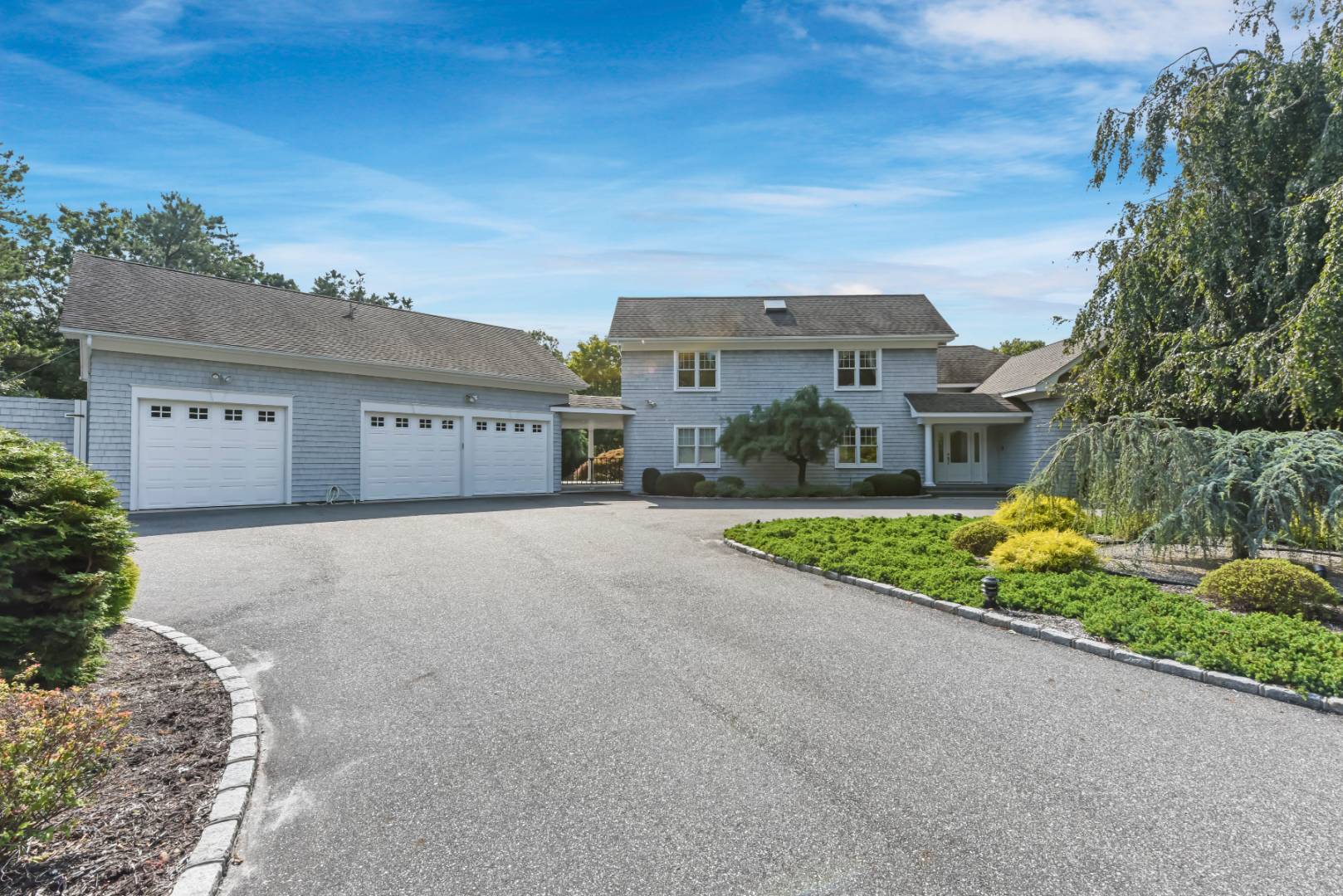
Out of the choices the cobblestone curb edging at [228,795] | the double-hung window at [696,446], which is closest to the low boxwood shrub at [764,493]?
the double-hung window at [696,446]

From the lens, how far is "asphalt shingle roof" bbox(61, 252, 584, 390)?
1510 cm

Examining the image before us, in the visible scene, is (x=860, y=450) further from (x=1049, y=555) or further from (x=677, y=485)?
(x=1049, y=555)

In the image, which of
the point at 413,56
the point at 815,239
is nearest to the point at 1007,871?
the point at 413,56

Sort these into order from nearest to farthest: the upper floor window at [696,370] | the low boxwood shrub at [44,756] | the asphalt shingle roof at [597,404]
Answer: the low boxwood shrub at [44,756]
the asphalt shingle roof at [597,404]
the upper floor window at [696,370]

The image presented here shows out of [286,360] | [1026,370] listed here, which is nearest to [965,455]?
[1026,370]

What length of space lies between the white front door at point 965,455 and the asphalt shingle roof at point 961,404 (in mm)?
1709

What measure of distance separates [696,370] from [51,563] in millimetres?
20538

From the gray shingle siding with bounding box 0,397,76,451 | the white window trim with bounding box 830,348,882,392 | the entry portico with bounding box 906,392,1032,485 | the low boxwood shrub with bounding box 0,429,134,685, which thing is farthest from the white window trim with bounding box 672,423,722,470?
the low boxwood shrub with bounding box 0,429,134,685

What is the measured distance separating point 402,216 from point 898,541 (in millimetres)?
11234

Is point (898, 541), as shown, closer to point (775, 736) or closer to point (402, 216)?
point (775, 736)

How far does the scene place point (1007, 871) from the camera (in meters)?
2.61

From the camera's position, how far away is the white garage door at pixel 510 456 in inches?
797

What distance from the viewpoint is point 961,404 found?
23.0 meters

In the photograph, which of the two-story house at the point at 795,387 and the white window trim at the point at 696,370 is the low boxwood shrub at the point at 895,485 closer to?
the two-story house at the point at 795,387
